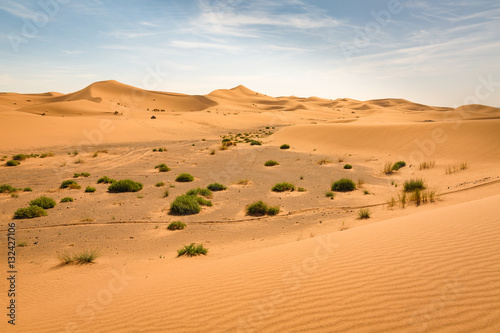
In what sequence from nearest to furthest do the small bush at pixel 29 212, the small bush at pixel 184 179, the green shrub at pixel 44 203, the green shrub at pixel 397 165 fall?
1. the small bush at pixel 29 212
2. the green shrub at pixel 44 203
3. the small bush at pixel 184 179
4. the green shrub at pixel 397 165

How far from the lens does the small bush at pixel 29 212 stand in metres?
10.6

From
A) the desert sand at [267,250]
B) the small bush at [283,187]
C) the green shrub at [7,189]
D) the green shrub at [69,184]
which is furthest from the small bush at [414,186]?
the green shrub at [7,189]

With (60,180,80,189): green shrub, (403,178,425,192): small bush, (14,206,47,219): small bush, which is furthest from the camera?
(60,180,80,189): green shrub

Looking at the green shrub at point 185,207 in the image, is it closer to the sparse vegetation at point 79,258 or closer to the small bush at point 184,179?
the sparse vegetation at point 79,258

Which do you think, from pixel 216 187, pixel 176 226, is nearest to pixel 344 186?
pixel 216 187

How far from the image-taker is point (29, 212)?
34.8 feet

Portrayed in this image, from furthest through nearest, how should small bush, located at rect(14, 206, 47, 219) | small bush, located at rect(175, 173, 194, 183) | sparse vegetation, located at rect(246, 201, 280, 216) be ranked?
1. small bush, located at rect(175, 173, 194, 183)
2. sparse vegetation, located at rect(246, 201, 280, 216)
3. small bush, located at rect(14, 206, 47, 219)

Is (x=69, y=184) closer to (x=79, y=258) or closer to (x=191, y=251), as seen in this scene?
(x=79, y=258)

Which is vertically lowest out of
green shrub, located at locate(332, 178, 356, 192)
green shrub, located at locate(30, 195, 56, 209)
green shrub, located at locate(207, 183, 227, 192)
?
green shrub, located at locate(30, 195, 56, 209)

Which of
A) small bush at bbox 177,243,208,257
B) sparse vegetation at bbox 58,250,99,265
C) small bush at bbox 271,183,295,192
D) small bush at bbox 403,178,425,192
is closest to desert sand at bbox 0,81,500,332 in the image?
sparse vegetation at bbox 58,250,99,265

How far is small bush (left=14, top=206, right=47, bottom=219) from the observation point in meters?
10.6

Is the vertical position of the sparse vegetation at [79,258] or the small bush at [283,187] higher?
the small bush at [283,187]

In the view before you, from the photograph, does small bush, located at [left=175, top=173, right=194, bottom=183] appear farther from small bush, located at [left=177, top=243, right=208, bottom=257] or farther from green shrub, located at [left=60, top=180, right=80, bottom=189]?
small bush, located at [left=177, top=243, right=208, bottom=257]

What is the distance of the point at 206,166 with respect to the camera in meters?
20.9
